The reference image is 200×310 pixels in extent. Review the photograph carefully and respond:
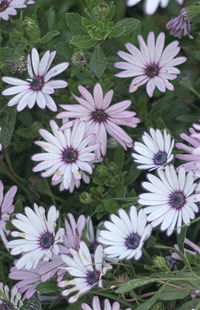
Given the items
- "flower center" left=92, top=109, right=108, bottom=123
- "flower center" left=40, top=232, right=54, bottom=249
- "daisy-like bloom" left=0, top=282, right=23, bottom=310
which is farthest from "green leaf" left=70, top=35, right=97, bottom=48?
"daisy-like bloom" left=0, top=282, right=23, bottom=310

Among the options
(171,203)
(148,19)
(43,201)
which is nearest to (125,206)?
(171,203)

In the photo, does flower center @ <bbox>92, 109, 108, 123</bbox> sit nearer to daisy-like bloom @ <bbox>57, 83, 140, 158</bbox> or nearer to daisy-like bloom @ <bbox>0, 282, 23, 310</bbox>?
daisy-like bloom @ <bbox>57, 83, 140, 158</bbox>

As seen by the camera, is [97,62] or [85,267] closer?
[85,267]

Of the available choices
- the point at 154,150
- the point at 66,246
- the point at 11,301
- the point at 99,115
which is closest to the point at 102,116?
the point at 99,115

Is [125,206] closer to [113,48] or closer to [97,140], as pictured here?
[97,140]

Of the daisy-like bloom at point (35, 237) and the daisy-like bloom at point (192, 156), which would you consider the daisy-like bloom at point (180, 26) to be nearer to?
the daisy-like bloom at point (192, 156)

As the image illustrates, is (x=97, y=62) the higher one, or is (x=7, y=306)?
(x=97, y=62)

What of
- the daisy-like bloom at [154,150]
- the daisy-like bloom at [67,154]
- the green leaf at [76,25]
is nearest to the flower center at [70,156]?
the daisy-like bloom at [67,154]

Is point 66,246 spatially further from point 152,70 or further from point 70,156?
point 152,70
